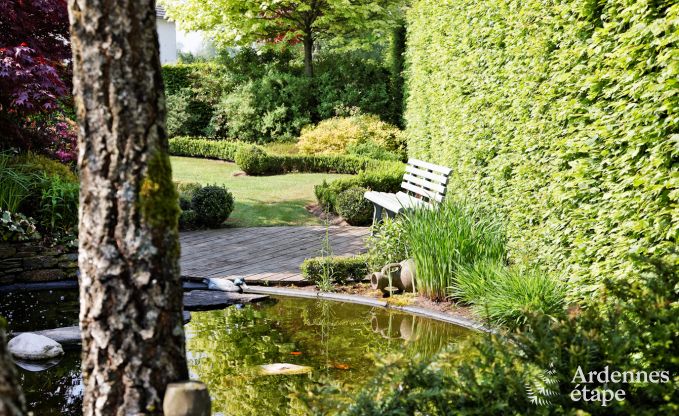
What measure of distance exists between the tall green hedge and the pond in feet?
4.25

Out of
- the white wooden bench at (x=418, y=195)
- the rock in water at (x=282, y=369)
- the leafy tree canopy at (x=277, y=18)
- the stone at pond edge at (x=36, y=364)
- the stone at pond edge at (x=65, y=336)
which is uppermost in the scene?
the leafy tree canopy at (x=277, y=18)

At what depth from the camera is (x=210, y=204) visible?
35.1 ft

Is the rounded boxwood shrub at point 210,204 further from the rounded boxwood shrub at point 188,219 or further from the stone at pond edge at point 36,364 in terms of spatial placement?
the stone at pond edge at point 36,364

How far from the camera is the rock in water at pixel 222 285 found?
734 cm

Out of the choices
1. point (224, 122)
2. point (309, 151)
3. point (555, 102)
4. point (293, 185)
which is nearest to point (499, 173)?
point (555, 102)

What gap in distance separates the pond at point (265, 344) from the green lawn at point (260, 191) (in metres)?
4.68

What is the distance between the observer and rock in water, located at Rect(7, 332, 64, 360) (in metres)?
5.34

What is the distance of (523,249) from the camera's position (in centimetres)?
607

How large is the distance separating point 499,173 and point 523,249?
3.07 ft

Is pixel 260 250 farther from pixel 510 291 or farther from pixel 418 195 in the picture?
pixel 510 291

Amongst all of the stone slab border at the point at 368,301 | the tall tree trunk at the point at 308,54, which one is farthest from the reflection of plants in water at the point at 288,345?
the tall tree trunk at the point at 308,54

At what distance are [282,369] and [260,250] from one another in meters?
4.47

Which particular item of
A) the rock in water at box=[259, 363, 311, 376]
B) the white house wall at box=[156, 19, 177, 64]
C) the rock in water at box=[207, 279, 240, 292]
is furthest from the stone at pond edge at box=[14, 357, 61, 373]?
the white house wall at box=[156, 19, 177, 64]

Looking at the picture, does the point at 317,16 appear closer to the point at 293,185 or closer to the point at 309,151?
the point at 309,151
